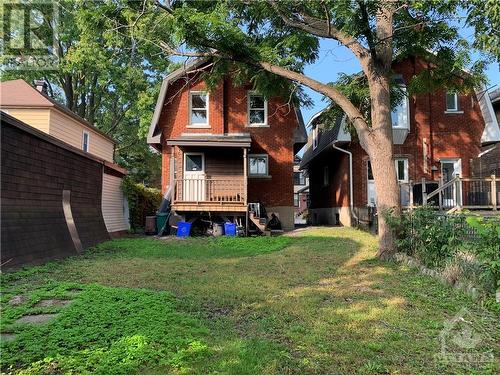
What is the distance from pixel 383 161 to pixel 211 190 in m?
8.86

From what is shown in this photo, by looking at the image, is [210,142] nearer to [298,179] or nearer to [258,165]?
[258,165]

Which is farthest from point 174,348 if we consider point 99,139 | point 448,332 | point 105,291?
point 99,139

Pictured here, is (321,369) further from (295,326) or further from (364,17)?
(364,17)

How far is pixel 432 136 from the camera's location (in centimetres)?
1889

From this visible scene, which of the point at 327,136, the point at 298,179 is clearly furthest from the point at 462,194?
the point at 298,179

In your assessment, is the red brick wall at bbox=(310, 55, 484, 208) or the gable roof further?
the red brick wall at bbox=(310, 55, 484, 208)

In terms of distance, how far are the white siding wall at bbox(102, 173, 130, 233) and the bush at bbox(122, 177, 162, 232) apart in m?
0.59

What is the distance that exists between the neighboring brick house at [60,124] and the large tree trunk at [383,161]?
9995 millimetres

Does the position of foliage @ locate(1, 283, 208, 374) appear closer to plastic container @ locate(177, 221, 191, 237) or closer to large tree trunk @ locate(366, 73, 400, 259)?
large tree trunk @ locate(366, 73, 400, 259)

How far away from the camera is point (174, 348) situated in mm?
3846

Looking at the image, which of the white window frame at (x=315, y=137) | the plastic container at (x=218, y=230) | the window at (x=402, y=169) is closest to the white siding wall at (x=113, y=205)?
the plastic container at (x=218, y=230)

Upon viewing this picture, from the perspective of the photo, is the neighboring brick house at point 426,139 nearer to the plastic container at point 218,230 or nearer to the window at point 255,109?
the window at point 255,109

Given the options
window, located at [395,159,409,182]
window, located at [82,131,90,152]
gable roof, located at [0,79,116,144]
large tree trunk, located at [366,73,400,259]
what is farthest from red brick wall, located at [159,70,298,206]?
large tree trunk, located at [366,73,400,259]

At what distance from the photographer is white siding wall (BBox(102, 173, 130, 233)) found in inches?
653
